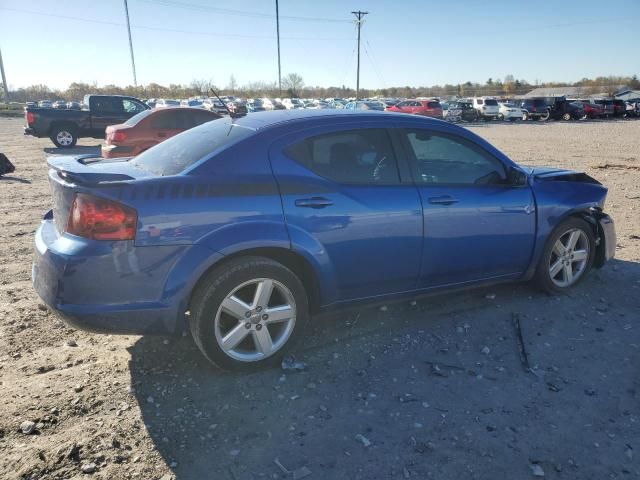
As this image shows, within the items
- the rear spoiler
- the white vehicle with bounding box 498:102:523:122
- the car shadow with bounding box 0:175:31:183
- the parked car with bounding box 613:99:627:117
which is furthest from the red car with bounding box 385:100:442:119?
the rear spoiler

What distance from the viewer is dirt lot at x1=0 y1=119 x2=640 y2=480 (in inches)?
99.7

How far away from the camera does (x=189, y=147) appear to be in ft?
11.5

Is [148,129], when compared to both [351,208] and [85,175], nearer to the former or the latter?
[85,175]

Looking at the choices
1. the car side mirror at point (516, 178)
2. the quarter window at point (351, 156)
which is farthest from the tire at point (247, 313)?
the car side mirror at point (516, 178)

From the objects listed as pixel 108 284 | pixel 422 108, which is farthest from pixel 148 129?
pixel 422 108

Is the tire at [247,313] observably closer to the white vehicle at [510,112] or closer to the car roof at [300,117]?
the car roof at [300,117]

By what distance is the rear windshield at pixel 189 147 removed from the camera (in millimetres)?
3275

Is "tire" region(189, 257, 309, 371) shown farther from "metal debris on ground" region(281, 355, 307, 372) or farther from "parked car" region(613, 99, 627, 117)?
"parked car" region(613, 99, 627, 117)

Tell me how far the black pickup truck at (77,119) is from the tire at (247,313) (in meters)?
16.6

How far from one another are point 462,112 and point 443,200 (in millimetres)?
36743

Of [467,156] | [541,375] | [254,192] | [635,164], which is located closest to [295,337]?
[254,192]

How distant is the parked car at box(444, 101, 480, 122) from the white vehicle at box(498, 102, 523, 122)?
78.9 inches

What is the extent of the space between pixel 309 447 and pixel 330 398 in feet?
1.48

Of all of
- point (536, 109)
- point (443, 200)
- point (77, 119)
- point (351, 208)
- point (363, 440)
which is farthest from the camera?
point (536, 109)
